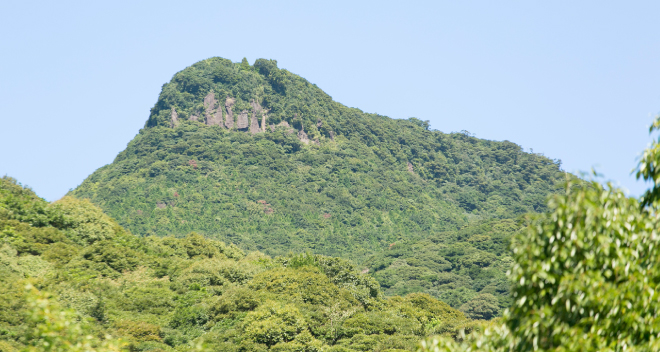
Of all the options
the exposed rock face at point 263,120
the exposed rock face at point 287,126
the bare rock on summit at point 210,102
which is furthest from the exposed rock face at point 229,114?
the exposed rock face at point 287,126

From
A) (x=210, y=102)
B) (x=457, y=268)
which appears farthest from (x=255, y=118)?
(x=457, y=268)

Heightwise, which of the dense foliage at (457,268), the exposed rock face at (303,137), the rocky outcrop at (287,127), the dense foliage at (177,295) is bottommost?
the dense foliage at (457,268)

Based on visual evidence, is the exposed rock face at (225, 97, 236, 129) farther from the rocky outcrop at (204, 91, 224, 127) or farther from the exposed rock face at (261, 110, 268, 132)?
the exposed rock face at (261, 110, 268, 132)

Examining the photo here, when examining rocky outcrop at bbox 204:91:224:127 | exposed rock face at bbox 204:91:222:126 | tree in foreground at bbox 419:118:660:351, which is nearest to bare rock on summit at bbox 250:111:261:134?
rocky outcrop at bbox 204:91:224:127

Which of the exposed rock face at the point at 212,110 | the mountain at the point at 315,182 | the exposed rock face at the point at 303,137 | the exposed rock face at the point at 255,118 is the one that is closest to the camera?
the mountain at the point at 315,182

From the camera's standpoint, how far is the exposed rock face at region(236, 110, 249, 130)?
463 ft

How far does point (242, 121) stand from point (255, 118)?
315 cm

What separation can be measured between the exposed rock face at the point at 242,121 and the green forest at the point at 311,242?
1.60 feet

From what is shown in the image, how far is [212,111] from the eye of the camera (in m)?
143

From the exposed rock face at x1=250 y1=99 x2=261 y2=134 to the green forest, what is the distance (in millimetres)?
354

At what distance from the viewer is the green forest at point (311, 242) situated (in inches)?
272

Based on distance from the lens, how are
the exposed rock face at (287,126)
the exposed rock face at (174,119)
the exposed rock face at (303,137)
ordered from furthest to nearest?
the exposed rock face at (303,137) < the exposed rock face at (287,126) < the exposed rock face at (174,119)

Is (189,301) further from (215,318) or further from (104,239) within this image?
(104,239)

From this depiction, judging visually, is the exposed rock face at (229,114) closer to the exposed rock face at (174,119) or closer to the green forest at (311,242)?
the green forest at (311,242)
